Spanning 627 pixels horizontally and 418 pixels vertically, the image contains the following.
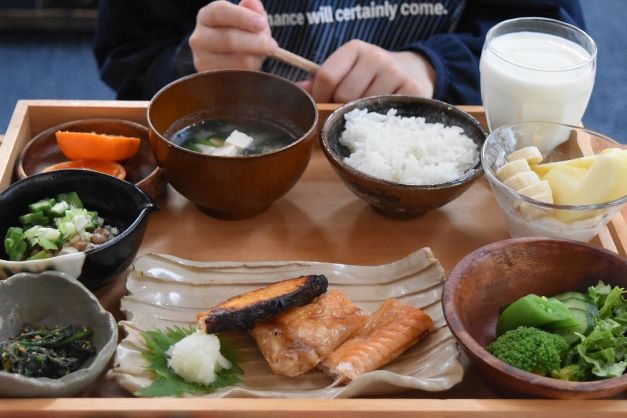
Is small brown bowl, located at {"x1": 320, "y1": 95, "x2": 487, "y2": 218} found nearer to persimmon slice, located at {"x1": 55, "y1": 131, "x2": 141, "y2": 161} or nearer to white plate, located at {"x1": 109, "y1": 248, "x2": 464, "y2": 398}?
white plate, located at {"x1": 109, "y1": 248, "x2": 464, "y2": 398}

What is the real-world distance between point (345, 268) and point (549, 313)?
421 mm

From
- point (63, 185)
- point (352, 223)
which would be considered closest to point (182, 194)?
point (63, 185)

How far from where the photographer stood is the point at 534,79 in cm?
173

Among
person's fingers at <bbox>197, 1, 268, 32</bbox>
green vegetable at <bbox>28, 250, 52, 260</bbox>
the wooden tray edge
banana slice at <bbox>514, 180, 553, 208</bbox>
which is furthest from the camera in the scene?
person's fingers at <bbox>197, 1, 268, 32</bbox>

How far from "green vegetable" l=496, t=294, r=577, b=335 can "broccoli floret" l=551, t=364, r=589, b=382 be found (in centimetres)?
8

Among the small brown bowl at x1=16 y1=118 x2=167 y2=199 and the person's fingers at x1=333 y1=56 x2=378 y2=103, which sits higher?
the person's fingers at x1=333 y1=56 x2=378 y2=103

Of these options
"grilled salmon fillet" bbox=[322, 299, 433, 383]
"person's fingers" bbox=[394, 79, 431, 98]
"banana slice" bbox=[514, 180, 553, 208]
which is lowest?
"grilled salmon fillet" bbox=[322, 299, 433, 383]

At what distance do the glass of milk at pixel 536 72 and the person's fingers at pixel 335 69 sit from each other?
0.34 meters

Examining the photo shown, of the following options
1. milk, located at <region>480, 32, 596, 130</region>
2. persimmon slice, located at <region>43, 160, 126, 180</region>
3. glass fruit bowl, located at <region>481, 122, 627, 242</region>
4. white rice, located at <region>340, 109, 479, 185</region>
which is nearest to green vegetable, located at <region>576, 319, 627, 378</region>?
glass fruit bowl, located at <region>481, 122, 627, 242</region>

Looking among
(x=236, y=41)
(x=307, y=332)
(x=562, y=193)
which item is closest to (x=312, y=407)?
(x=307, y=332)

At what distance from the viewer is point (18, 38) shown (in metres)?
4.23

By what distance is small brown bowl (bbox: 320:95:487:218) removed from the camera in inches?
61.1

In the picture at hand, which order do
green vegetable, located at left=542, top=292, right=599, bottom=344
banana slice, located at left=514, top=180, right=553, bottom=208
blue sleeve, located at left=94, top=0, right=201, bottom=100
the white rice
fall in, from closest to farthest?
green vegetable, located at left=542, top=292, right=599, bottom=344
banana slice, located at left=514, top=180, right=553, bottom=208
the white rice
blue sleeve, located at left=94, top=0, right=201, bottom=100

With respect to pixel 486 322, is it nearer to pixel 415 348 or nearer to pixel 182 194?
pixel 415 348
